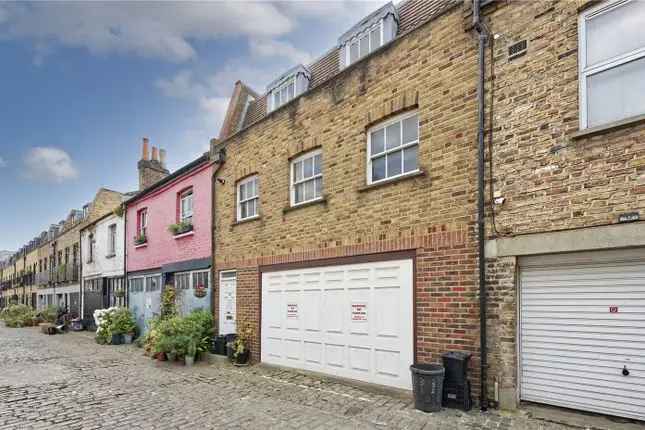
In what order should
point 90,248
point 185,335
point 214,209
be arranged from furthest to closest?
point 90,248 < point 214,209 < point 185,335

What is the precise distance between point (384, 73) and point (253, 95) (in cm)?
711

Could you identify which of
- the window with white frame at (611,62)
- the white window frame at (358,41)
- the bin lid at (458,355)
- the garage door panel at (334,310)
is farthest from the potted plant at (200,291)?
the window with white frame at (611,62)

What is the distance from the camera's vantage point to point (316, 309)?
9.17 m

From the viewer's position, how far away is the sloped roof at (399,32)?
8.31 metres

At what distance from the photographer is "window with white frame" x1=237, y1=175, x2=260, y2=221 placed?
11555mm

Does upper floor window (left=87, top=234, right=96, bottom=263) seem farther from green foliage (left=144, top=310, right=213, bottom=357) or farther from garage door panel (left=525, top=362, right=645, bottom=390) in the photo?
garage door panel (left=525, top=362, right=645, bottom=390)

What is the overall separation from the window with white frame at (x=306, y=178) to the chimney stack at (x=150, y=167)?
12.9m

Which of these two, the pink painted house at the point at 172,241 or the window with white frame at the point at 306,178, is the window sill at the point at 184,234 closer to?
the pink painted house at the point at 172,241

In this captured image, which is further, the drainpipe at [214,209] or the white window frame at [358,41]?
the drainpipe at [214,209]

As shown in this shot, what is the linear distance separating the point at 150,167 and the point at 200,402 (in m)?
16.4

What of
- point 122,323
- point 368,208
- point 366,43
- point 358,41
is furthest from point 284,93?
point 122,323

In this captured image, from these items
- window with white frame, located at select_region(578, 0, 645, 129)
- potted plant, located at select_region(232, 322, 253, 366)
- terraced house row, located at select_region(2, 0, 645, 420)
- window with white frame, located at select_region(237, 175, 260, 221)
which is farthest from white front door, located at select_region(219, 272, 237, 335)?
window with white frame, located at select_region(578, 0, 645, 129)

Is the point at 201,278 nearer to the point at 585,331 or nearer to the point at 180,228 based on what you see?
the point at 180,228

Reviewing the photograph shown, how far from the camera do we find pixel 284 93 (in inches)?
459
